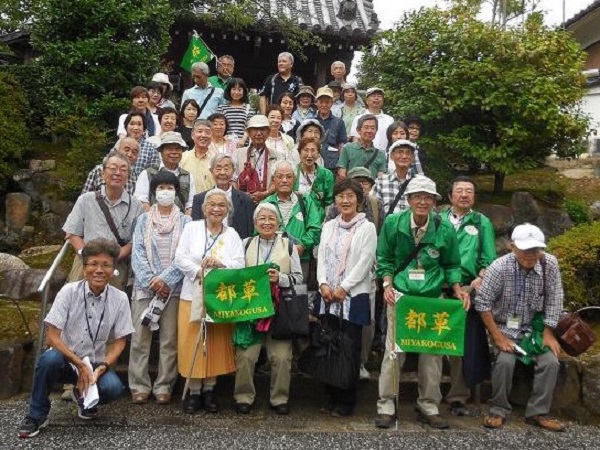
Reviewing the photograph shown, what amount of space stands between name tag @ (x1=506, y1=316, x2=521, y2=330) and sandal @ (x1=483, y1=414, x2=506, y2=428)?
0.81m

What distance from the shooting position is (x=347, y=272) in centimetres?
518

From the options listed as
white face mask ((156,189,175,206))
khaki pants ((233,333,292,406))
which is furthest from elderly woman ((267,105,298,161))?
khaki pants ((233,333,292,406))

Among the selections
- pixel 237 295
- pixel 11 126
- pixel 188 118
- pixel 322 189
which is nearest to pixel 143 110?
pixel 188 118

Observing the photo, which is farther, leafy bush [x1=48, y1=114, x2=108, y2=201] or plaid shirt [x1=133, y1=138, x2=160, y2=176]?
leafy bush [x1=48, y1=114, x2=108, y2=201]

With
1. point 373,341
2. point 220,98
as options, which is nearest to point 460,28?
point 220,98

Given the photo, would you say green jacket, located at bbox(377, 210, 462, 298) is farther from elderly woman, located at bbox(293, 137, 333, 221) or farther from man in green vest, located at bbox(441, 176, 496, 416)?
elderly woman, located at bbox(293, 137, 333, 221)

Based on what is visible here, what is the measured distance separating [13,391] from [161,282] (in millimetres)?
1789

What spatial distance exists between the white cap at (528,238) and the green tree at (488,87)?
3499mm

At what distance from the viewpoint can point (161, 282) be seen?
5.19 meters

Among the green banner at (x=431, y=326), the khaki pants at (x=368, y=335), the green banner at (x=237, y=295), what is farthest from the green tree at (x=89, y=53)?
the green banner at (x=431, y=326)

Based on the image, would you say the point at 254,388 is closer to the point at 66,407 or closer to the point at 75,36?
the point at 66,407

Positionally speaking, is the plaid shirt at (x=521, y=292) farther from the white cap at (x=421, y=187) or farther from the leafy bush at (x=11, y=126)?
the leafy bush at (x=11, y=126)

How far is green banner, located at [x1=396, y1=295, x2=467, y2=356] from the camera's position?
497cm

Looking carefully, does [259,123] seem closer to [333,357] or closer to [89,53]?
[333,357]
